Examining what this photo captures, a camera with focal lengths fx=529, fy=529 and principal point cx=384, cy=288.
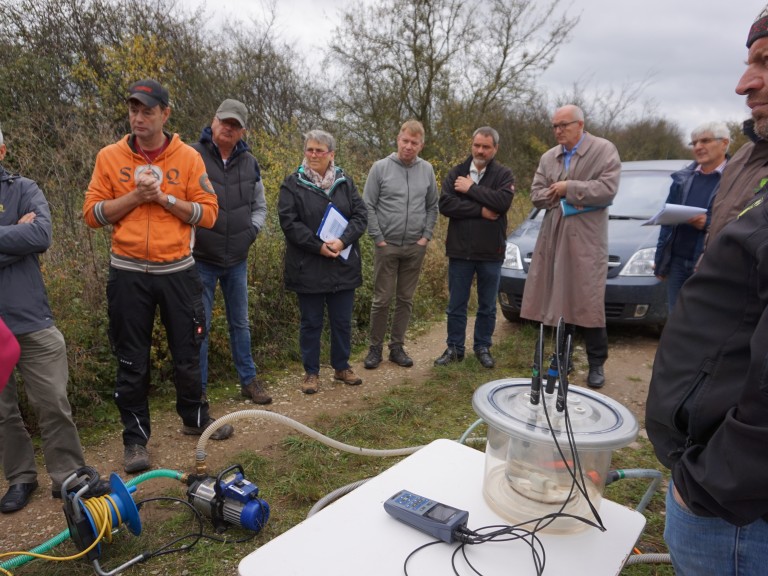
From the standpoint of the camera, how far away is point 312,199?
427cm

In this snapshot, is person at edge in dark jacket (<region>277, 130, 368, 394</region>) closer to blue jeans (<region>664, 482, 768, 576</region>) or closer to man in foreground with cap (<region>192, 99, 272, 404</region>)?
man in foreground with cap (<region>192, 99, 272, 404</region>)

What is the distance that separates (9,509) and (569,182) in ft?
14.0

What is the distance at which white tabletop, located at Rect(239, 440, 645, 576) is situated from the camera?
129cm

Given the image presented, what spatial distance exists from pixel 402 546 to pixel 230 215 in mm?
2972

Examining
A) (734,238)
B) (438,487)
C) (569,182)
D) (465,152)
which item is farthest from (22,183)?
(465,152)

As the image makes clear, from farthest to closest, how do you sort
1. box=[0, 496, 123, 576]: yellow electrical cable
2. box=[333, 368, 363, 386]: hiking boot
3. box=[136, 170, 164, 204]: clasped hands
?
1. box=[333, 368, 363, 386]: hiking boot
2. box=[136, 170, 164, 204]: clasped hands
3. box=[0, 496, 123, 576]: yellow electrical cable

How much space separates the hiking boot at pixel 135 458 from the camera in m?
3.18

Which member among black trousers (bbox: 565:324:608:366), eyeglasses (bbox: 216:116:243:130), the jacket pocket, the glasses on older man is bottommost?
black trousers (bbox: 565:324:608:366)

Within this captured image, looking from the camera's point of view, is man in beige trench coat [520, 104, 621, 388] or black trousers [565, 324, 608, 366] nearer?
man in beige trench coat [520, 104, 621, 388]

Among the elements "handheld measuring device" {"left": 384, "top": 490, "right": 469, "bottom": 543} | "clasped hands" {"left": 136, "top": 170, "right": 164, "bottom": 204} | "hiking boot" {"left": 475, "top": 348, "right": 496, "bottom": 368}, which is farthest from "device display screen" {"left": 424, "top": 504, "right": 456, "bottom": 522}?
"hiking boot" {"left": 475, "top": 348, "right": 496, "bottom": 368}

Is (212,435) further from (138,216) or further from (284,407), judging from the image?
(138,216)

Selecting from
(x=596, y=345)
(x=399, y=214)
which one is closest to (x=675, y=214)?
(x=596, y=345)

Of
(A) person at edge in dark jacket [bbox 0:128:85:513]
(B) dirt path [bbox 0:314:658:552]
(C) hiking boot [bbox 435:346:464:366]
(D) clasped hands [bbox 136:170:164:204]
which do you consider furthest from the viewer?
(C) hiking boot [bbox 435:346:464:366]

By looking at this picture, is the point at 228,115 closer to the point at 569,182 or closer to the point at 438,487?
the point at 569,182
